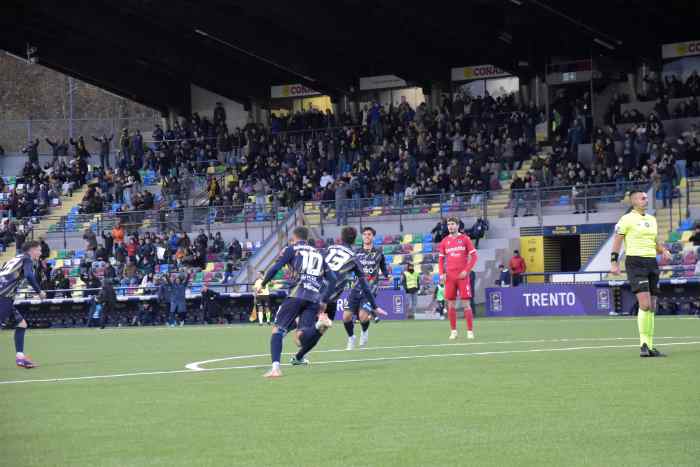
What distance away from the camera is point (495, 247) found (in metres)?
43.5

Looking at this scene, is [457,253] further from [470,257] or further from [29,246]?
[29,246]

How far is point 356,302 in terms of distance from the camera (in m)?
22.3

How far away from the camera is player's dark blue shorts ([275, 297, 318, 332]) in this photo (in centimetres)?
1559

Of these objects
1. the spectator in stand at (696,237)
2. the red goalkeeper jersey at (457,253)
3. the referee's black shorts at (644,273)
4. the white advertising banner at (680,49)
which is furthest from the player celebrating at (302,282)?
the white advertising banner at (680,49)

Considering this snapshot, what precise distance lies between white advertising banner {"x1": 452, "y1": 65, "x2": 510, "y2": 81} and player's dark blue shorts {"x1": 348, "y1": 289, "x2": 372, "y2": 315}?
1379 inches

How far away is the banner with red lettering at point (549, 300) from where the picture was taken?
36.7 m

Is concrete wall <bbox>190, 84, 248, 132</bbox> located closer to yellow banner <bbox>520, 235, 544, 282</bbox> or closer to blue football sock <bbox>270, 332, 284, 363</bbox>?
yellow banner <bbox>520, 235, 544, 282</bbox>

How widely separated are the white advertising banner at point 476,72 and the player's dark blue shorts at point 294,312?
41.2 meters

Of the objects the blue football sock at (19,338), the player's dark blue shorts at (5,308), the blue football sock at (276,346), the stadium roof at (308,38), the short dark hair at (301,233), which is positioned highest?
the stadium roof at (308,38)

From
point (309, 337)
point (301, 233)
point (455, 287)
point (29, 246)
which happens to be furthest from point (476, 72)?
point (301, 233)

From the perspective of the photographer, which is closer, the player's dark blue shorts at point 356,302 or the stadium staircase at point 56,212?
the player's dark blue shorts at point 356,302

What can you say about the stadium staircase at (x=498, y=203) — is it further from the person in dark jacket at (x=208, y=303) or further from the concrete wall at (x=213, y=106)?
the concrete wall at (x=213, y=106)

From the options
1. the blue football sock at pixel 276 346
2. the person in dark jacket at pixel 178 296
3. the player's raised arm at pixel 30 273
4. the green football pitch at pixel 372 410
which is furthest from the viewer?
the person in dark jacket at pixel 178 296

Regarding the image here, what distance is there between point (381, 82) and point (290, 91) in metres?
5.41
